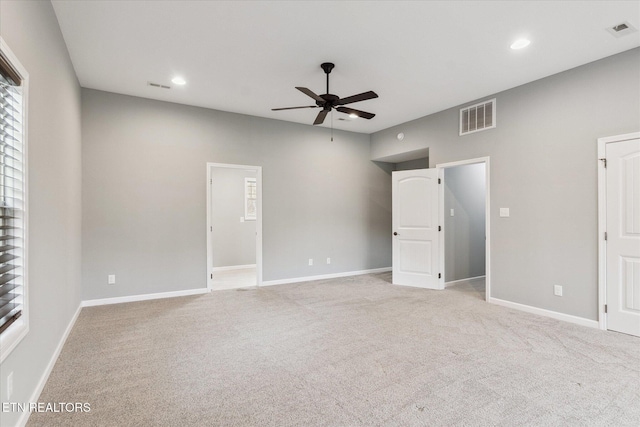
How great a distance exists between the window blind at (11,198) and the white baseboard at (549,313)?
4977 mm

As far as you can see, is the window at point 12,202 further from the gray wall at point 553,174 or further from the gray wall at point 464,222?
the gray wall at point 464,222

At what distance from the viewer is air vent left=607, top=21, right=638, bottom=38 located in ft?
9.46

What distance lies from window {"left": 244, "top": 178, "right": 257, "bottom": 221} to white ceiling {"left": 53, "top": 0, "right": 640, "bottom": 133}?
124 inches

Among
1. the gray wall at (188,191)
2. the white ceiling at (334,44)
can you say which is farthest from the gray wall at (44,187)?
the gray wall at (188,191)

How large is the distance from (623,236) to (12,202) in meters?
5.14

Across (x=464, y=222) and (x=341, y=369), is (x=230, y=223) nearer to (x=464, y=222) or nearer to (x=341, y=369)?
(x=464, y=222)

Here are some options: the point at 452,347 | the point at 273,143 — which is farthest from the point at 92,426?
the point at 273,143

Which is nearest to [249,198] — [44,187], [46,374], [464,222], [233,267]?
[233,267]

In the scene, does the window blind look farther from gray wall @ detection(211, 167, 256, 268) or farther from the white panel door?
gray wall @ detection(211, 167, 256, 268)

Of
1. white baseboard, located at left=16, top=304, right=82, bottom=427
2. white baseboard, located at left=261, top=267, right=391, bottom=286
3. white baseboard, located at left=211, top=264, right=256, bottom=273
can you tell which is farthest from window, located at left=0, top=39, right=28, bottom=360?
white baseboard, located at left=211, top=264, right=256, bottom=273

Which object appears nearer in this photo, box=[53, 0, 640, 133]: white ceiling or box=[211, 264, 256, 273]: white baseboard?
box=[53, 0, 640, 133]: white ceiling

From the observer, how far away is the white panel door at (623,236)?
3.27 m

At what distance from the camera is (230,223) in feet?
24.5

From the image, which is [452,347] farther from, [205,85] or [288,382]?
[205,85]
